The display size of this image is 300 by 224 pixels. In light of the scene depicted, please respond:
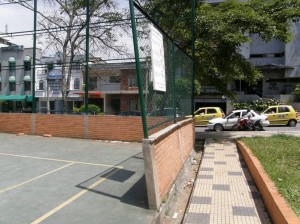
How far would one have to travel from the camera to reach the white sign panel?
5516mm

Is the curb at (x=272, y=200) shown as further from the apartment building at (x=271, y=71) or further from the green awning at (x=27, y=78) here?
the green awning at (x=27, y=78)

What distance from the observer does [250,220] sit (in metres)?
5.11

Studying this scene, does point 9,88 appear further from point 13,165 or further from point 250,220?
point 250,220

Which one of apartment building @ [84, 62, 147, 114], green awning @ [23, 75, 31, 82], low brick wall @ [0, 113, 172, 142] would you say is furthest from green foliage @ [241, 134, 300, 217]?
green awning @ [23, 75, 31, 82]

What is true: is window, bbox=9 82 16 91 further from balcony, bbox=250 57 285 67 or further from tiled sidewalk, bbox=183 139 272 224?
tiled sidewalk, bbox=183 139 272 224

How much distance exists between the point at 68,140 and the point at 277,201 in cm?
922

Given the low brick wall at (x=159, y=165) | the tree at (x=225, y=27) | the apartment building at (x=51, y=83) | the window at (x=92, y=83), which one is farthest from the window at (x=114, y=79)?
the low brick wall at (x=159, y=165)

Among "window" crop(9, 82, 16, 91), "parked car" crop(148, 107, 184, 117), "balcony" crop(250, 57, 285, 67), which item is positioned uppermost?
"balcony" crop(250, 57, 285, 67)

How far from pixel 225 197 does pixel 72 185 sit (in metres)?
2.82

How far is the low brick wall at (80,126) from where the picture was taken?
494 inches

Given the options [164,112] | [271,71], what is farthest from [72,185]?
[271,71]

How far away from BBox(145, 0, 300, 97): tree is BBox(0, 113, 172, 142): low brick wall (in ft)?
12.8

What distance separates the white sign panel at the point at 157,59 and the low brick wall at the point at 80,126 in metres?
6.28

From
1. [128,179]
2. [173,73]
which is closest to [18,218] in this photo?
[128,179]
